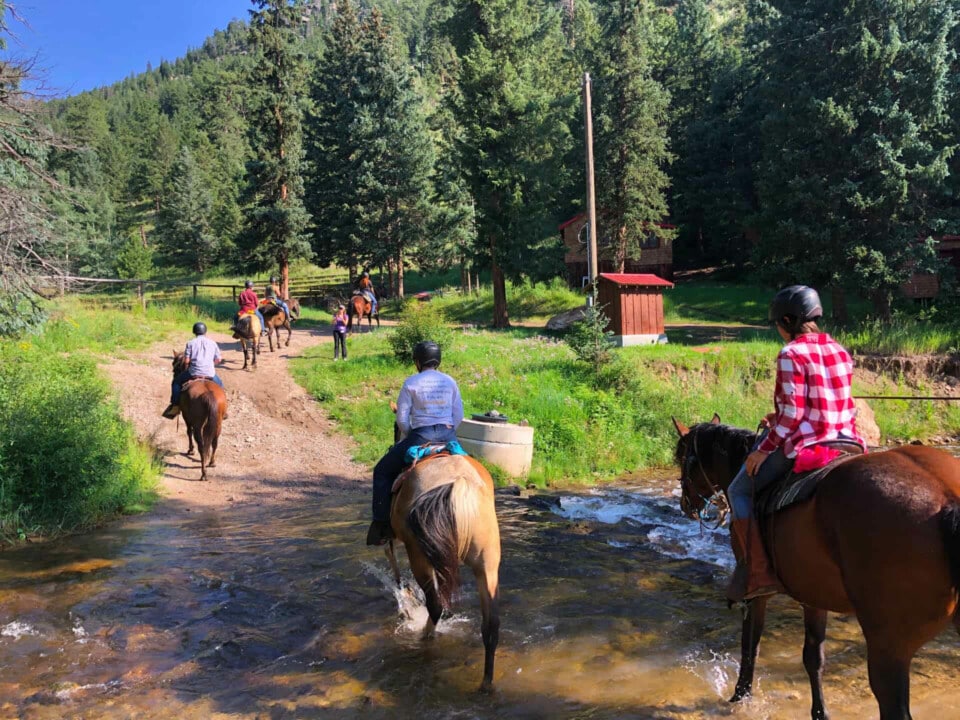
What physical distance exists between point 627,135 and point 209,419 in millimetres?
27161

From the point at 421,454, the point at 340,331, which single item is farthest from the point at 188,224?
the point at 421,454

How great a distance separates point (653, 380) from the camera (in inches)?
712

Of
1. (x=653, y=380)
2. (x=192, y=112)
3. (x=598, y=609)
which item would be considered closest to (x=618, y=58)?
(x=653, y=380)

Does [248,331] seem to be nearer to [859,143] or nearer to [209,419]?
[209,419]

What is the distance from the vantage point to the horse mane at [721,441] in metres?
5.84

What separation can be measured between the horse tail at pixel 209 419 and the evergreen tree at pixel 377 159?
27241mm

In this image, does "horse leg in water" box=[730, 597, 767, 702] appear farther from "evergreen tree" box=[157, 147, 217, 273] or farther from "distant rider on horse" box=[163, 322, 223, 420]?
"evergreen tree" box=[157, 147, 217, 273]

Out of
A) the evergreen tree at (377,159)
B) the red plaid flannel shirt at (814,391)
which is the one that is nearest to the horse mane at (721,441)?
the red plaid flannel shirt at (814,391)

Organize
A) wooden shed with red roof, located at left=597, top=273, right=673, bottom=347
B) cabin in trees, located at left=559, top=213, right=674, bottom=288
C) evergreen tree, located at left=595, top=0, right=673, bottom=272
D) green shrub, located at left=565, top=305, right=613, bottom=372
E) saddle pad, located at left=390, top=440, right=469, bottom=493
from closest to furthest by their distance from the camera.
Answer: saddle pad, located at left=390, top=440, right=469, bottom=493 < green shrub, located at left=565, top=305, right=613, bottom=372 < wooden shed with red roof, located at left=597, top=273, right=673, bottom=347 < evergreen tree, located at left=595, top=0, right=673, bottom=272 < cabin in trees, located at left=559, top=213, right=674, bottom=288

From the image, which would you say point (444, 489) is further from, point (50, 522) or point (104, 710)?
point (50, 522)

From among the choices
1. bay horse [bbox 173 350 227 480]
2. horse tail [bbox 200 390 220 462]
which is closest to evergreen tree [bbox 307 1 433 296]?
bay horse [bbox 173 350 227 480]

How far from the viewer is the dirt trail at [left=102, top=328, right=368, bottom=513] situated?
12164mm

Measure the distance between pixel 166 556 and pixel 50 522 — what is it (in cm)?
218

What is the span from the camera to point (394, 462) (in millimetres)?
6309
